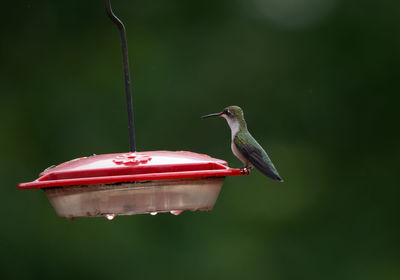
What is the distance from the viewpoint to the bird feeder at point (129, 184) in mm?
2340

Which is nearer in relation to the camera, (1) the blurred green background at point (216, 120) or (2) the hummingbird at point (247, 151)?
(2) the hummingbird at point (247, 151)

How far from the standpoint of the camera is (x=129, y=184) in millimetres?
2426

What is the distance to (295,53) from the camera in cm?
793

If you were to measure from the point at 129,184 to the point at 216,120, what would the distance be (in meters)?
5.34

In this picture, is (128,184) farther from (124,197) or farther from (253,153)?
(253,153)

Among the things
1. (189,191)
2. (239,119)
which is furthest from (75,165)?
(239,119)

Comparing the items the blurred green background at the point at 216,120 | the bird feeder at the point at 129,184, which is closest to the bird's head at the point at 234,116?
the bird feeder at the point at 129,184

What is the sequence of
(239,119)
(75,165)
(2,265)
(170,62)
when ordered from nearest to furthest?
(75,165)
(239,119)
(2,265)
(170,62)

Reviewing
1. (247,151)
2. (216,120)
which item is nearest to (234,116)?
(247,151)

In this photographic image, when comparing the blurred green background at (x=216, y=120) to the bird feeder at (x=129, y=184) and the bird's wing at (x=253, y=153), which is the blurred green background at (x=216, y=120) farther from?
the bird feeder at (x=129, y=184)

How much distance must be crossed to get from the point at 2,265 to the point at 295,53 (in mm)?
4224

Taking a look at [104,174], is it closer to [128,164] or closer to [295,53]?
[128,164]

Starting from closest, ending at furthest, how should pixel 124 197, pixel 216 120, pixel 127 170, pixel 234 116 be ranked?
pixel 127 170, pixel 124 197, pixel 234 116, pixel 216 120

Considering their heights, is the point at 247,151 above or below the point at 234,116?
below
